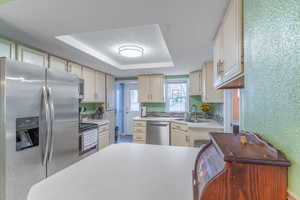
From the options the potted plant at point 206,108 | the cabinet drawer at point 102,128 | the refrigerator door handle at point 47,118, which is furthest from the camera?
the potted plant at point 206,108

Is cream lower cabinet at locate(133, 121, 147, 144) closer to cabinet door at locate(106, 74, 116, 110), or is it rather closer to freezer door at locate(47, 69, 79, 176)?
cabinet door at locate(106, 74, 116, 110)

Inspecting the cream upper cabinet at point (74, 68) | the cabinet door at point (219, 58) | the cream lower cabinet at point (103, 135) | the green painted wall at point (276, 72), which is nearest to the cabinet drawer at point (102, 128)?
the cream lower cabinet at point (103, 135)

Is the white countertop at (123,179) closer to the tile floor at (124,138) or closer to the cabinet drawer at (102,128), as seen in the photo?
the cabinet drawer at (102,128)

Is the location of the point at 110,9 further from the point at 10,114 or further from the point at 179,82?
the point at 179,82

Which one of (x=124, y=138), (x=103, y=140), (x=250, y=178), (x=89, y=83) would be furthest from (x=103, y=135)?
(x=250, y=178)

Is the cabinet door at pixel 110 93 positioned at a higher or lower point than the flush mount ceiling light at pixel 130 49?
lower

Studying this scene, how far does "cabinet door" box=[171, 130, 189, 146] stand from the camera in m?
3.08

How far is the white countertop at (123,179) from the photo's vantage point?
28.2 inches

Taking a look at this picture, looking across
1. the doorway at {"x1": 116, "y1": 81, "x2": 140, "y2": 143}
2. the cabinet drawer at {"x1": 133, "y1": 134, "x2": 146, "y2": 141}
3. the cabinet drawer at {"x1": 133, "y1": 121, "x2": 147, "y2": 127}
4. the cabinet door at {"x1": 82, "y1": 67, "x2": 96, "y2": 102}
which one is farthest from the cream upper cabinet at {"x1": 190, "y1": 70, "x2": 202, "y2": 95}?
the cabinet door at {"x1": 82, "y1": 67, "x2": 96, "y2": 102}

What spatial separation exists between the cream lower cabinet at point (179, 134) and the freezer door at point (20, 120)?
7.72 feet

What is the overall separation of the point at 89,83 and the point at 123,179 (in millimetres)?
2912

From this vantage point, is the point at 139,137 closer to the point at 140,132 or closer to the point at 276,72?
the point at 140,132

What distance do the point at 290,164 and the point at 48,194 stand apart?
964 mm

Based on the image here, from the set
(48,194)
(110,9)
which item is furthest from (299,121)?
(110,9)
